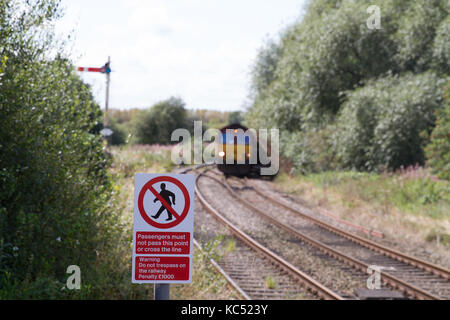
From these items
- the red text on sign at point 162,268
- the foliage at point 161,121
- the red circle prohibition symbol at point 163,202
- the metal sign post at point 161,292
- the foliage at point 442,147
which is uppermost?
the foliage at point 161,121

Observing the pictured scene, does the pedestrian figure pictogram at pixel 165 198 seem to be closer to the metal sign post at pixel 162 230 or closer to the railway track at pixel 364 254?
the metal sign post at pixel 162 230

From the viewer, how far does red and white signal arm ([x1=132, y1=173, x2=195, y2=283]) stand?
2.39 meters

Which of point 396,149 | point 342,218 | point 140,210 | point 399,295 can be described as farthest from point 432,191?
point 140,210

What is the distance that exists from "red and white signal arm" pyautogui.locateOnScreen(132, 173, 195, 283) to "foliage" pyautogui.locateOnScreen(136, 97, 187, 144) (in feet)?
128

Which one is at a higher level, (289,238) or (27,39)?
(27,39)

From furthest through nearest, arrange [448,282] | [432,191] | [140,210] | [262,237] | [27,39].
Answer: [432,191] → [262,237] → [448,282] → [27,39] → [140,210]

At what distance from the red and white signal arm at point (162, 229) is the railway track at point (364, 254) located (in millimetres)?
6375

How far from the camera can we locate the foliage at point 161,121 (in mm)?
42469

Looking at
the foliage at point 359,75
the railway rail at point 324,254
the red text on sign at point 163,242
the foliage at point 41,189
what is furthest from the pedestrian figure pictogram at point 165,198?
the foliage at point 359,75

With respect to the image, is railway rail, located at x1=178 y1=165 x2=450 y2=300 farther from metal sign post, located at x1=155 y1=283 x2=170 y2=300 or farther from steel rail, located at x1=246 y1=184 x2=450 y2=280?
metal sign post, located at x1=155 y1=283 x2=170 y2=300

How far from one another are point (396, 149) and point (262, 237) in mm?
10438

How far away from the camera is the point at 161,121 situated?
142 ft

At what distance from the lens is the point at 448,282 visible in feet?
27.2

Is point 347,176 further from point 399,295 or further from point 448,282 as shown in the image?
point 399,295
